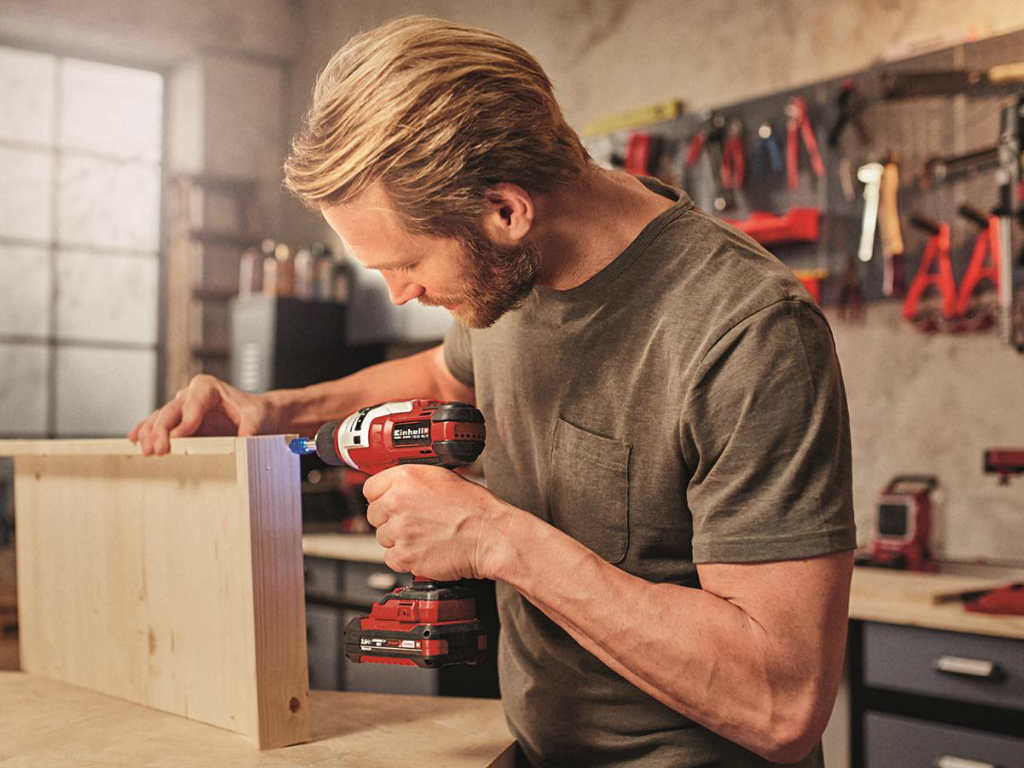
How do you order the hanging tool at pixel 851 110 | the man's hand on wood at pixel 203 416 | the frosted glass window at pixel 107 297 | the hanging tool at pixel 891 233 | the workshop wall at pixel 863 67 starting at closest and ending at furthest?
the man's hand on wood at pixel 203 416, the workshop wall at pixel 863 67, the hanging tool at pixel 891 233, the hanging tool at pixel 851 110, the frosted glass window at pixel 107 297

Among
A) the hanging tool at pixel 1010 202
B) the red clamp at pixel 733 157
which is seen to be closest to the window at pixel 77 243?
the red clamp at pixel 733 157

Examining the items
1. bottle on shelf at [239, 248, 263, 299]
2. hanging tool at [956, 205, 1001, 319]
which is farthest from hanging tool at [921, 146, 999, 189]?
bottle on shelf at [239, 248, 263, 299]

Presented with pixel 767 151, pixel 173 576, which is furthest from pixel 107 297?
pixel 173 576

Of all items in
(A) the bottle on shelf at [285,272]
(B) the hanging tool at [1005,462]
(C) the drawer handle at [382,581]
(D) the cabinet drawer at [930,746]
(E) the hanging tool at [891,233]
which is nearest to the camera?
(D) the cabinet drawer at [930,746]

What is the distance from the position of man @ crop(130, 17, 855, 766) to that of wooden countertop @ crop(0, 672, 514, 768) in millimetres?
90

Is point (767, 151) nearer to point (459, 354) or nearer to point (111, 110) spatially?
point (459, 354)

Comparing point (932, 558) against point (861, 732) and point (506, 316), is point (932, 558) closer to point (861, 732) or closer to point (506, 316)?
point (861, 732)

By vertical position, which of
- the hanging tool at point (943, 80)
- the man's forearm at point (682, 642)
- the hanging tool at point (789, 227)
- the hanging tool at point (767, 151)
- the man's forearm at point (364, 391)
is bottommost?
the man's forearm at point (682, 642)

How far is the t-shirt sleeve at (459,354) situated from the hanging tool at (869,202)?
1656 mm

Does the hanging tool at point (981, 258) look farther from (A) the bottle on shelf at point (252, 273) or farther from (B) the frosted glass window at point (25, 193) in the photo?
(B) the frosted glass window at point (25, 193)

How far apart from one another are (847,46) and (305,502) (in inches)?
94.3

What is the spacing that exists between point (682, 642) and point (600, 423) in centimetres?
29

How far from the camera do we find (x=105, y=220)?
15.8 feet

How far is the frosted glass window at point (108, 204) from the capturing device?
4.71 metres
